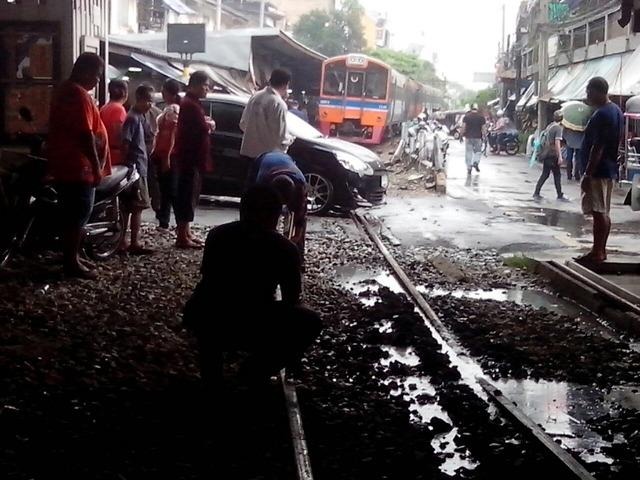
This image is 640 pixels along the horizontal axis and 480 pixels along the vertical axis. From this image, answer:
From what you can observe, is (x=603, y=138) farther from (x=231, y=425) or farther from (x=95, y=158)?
(x=231, y=425)

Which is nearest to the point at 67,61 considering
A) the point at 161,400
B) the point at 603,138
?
the point at 603,138

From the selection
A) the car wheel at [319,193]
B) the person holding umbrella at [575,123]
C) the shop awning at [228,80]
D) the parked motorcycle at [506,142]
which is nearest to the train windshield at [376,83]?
the parked motorcycle at [506,142]

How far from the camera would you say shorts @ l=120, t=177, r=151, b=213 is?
9.28 metres

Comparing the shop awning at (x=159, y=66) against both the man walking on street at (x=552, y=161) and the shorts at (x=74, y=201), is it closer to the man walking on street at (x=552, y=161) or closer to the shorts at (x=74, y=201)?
the man walking on street at (x=552, y=161)

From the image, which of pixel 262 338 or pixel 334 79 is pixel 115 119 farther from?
pixel 334 79

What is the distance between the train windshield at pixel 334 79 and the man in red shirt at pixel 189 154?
78.2 ft

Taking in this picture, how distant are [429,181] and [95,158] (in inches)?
527

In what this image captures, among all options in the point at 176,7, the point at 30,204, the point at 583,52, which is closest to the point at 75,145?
the point at 30,204

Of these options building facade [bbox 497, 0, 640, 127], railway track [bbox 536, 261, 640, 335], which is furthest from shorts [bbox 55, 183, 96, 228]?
building facade [bbox 497, 0, 640, 127]

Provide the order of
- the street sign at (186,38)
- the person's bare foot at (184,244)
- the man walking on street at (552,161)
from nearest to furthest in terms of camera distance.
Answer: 1. the person's bare foot at (184,244)
2. the man walking on street at (552,161)
3. the street sign at (186,38)

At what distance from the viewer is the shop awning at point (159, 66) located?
62.8ft

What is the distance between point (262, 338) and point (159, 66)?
1618 centimetres

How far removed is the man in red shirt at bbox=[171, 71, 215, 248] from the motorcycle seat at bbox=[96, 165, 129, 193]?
92 cm

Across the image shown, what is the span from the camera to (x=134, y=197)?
9328 mm
